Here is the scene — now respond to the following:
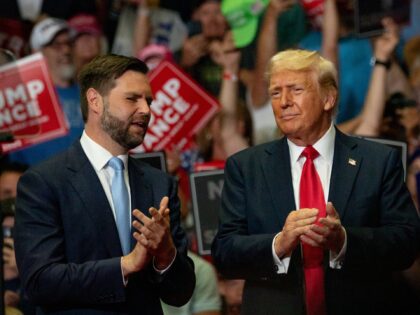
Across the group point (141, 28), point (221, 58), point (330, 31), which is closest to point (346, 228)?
point (330, 31)

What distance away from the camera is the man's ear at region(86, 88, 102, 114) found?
3.37 metres

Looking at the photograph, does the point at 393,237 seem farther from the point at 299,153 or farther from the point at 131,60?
the point at 131,60

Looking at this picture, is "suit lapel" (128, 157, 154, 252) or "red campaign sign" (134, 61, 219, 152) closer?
"suit lapel" (128, 157, 154, 252)

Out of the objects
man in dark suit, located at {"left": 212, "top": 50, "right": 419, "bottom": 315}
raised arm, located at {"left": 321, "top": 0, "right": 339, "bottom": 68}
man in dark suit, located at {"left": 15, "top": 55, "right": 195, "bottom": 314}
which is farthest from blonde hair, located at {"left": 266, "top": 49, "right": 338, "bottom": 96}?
raised arm, located at {"left": 321, "top": 0, "right": 339, "bottom": 68}

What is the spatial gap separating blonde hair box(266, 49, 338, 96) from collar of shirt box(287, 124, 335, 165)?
15cm

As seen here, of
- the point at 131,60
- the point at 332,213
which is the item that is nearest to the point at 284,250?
the point at 332,213

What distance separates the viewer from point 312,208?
336 centimetres

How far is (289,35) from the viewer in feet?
21.3

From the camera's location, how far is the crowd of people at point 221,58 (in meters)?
5.85

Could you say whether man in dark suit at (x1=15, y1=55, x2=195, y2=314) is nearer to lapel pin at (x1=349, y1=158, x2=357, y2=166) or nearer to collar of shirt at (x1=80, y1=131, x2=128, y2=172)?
collar of shirt at (x1=80, y1=131, x2=128, y2=172)

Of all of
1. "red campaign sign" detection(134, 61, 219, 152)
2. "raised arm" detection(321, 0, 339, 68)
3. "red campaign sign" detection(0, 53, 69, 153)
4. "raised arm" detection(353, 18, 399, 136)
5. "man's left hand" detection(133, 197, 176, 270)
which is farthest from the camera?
"raised arm" detection(321, 0, 339, 68)

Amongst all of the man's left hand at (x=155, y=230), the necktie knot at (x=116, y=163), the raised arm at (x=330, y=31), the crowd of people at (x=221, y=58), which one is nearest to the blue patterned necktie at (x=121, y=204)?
the necktie knot at (x=116, y=163)

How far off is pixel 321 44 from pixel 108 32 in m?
1.43

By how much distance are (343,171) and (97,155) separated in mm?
795
